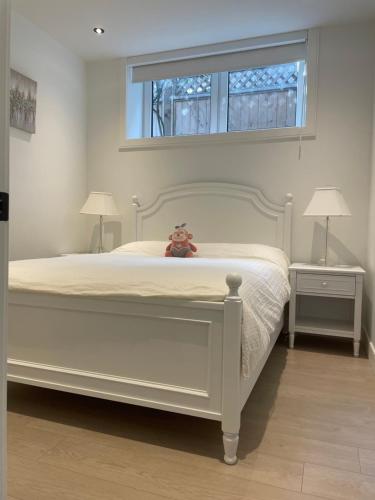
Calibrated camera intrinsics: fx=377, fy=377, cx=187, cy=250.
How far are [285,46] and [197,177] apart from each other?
52.7 inches

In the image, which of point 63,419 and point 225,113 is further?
point 225,113

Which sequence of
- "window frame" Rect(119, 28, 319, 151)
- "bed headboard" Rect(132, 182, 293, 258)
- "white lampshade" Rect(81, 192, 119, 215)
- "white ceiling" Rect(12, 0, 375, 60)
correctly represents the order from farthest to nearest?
"white lampshade" Rect(81, 192, 119, 215)
"bed headboard" Rect(132, 182, 293, 258)
"window frame" Rect(119, 28, 319, 151)
"white ceiling" Rect(12, 0, 375, 60)

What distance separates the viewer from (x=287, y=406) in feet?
6.36

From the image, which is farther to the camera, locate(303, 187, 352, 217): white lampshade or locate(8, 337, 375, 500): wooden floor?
locate(303, 187, 352, 217): white lampshade

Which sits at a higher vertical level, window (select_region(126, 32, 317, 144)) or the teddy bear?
window (select_region(126, 32, 317, 144))

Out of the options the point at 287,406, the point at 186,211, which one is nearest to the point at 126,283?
the point at 287,406

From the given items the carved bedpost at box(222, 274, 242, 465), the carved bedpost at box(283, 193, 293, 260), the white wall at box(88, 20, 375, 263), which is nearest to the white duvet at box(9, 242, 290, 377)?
the carved bedpost at box(222, 274, 242, 465)

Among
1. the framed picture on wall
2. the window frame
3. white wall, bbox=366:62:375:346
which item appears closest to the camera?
white wall, bbox=366:62:375:346

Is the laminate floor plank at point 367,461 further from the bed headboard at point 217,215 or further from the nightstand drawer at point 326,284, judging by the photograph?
the bed headboard at point 217,215

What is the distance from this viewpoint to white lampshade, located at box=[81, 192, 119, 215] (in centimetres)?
351

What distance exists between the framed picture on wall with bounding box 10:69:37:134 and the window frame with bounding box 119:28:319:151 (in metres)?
0.90

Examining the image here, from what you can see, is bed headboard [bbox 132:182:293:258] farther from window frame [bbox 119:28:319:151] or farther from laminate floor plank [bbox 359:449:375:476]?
laminate floor plank [bbox 359:449:375:476]

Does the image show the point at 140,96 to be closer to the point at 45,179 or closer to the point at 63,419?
the point at 45,179

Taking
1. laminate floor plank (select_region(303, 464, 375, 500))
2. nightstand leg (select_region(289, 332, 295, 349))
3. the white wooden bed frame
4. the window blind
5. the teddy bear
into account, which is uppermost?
the window blind
